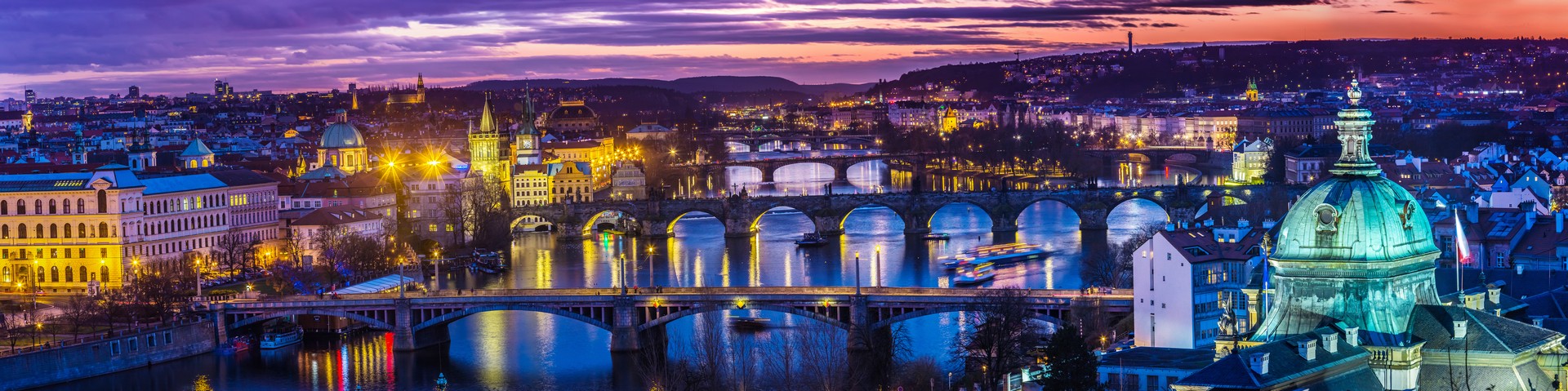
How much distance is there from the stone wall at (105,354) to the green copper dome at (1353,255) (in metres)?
19.1

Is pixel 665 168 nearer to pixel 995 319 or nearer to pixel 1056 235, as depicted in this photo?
pixel 1056 235

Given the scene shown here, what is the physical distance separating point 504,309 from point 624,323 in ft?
6.62

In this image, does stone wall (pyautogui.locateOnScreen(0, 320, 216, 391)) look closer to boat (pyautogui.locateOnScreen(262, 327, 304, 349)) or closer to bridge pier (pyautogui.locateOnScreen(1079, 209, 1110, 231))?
boat (pyautogui.locateOnScreen(262, 327, 304, 349))

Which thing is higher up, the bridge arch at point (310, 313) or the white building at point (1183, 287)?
the white building at point (1183, 287)

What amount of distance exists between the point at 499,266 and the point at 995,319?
22078 mm

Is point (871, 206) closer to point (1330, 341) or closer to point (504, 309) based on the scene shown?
point (504, 309)

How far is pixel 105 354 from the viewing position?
96.1 ft

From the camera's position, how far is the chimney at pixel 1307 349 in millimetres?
13078

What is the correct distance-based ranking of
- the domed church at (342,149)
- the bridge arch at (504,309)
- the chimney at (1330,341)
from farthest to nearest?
the domed church at (342,149)
the bridge arch at (504,309)
the chimney at (1330,341)

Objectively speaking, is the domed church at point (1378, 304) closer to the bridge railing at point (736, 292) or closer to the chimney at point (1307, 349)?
the chimney at point (1307, 349)

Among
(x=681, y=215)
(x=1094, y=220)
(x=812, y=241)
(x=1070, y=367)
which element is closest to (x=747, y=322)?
(x=1070, y=367)

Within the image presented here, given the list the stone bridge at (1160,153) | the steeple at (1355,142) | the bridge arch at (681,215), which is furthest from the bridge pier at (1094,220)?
the steeple at (1355,142)

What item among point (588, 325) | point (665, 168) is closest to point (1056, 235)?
point (588, 325)

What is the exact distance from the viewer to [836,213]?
53094 millimetres
